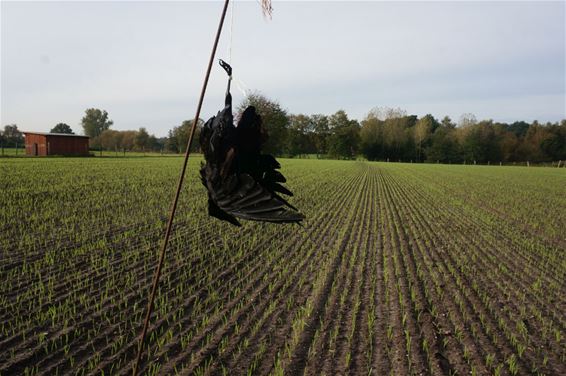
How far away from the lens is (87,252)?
808 centimetres

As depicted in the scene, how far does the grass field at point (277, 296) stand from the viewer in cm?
443

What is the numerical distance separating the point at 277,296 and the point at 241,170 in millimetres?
5198

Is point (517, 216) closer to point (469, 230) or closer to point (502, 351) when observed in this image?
point (469, 230)

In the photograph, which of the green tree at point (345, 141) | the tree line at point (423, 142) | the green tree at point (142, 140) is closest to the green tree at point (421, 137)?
the tree line at point (423, 142)

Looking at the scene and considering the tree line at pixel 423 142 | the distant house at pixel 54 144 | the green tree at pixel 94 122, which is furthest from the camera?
Result: the tree line at pixel 423 142

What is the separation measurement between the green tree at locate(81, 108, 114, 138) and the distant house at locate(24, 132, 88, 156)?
18904 millimetres

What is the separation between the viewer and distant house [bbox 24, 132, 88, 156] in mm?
42031

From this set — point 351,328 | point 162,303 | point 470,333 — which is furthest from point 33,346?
point 470,333

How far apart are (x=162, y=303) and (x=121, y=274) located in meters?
1.53

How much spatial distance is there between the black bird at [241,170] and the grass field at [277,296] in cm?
329

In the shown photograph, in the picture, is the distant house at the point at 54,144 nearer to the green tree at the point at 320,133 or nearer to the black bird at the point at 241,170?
the black bird at the point at 241,170

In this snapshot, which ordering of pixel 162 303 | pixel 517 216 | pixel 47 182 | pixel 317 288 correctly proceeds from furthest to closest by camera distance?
pixel 47 182
pixel 517 216
pixel 317 288
pixel 162 303

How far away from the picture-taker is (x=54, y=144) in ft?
141

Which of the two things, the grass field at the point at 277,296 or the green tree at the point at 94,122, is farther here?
the green tree at the point at 94,122
